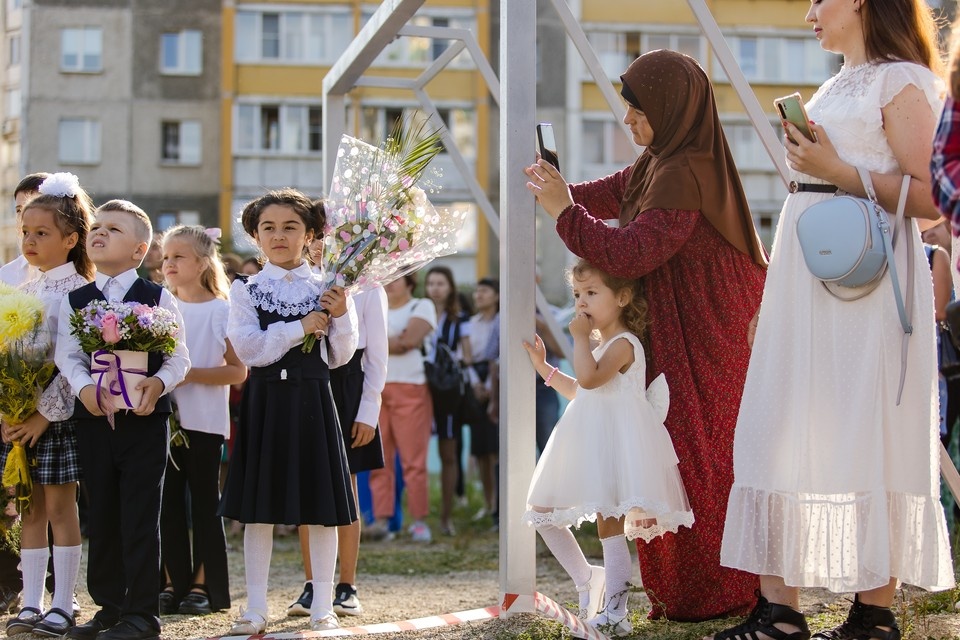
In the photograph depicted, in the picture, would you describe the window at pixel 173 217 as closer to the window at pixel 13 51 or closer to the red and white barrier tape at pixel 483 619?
the window at pixel 13 51

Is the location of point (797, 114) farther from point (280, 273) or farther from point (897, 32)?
point (280, 273)

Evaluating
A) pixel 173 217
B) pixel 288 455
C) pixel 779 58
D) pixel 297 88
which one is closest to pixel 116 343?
pixel 288 455

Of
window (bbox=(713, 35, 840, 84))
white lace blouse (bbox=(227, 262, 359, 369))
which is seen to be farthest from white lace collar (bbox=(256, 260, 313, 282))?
window (bbox=(713, 35, 840, 84))

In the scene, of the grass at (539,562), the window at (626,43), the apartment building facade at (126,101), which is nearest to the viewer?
the grass at (539,562)

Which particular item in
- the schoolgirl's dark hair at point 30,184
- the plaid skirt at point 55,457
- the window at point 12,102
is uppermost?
the window at point 12,102

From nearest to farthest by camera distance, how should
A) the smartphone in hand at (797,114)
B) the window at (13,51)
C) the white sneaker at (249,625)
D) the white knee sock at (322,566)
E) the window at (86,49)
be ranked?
the smartphone in hand at (797,114) → the white sneaker at (249,625) → the white knee sock at (322,566) → the window at (86,49) → the window at (13,51)

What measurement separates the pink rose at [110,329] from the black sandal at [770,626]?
7.74 ft

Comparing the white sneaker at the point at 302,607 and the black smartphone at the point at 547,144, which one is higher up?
the black smartphone at the point at 547,144

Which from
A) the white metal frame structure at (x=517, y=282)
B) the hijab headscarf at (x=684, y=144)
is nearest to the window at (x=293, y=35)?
the white metal frame structure at (x=517, y=282)

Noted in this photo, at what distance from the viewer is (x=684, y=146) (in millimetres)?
4195

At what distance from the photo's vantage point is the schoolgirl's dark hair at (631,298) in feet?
14.2

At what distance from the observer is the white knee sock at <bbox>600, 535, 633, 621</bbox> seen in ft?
14.0

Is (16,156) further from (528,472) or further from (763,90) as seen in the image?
(528,472)

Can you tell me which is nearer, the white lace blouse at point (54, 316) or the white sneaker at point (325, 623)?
the white sneaker at point (325, 623)
